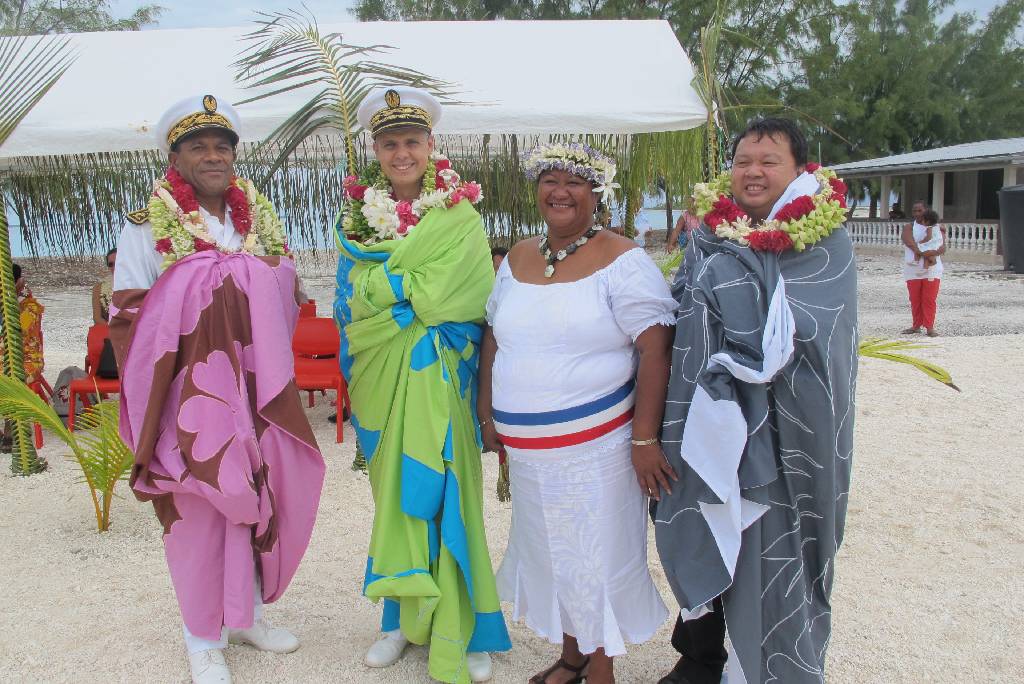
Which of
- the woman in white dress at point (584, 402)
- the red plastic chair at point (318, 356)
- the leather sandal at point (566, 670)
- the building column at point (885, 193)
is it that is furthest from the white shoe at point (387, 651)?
the building column at point (885, 193)

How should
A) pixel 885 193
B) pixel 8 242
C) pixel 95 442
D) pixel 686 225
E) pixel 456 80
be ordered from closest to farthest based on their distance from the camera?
1. pixel 95 442
2. pixel 8 242
3. pixel 456 80
4. pixel 686 225
5. pixel 885 193

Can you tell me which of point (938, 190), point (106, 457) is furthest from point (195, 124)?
point (938, 190)

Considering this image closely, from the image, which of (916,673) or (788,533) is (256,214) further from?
(916,673)

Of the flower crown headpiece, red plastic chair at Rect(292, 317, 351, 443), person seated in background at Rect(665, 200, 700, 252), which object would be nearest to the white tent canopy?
person seated in background at Rect(665, 200, 700, 252)

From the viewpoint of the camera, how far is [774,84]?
29953 millimetres

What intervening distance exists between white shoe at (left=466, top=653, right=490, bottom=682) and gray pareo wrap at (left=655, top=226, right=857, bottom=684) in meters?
0.91

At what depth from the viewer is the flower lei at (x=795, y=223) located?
7.89ft

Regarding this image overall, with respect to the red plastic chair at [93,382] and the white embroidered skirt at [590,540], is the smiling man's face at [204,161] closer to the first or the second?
the white embroidered skirt at [590,540]

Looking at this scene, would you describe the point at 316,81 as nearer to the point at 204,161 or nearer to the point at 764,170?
the point at 204,161

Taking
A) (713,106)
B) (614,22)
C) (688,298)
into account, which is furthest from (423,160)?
(614,22)

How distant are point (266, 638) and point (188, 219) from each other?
1.72 meters

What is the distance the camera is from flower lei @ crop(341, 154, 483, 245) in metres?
3.00

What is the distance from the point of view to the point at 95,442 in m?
4.61

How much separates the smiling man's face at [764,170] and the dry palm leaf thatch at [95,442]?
347 centimetres
